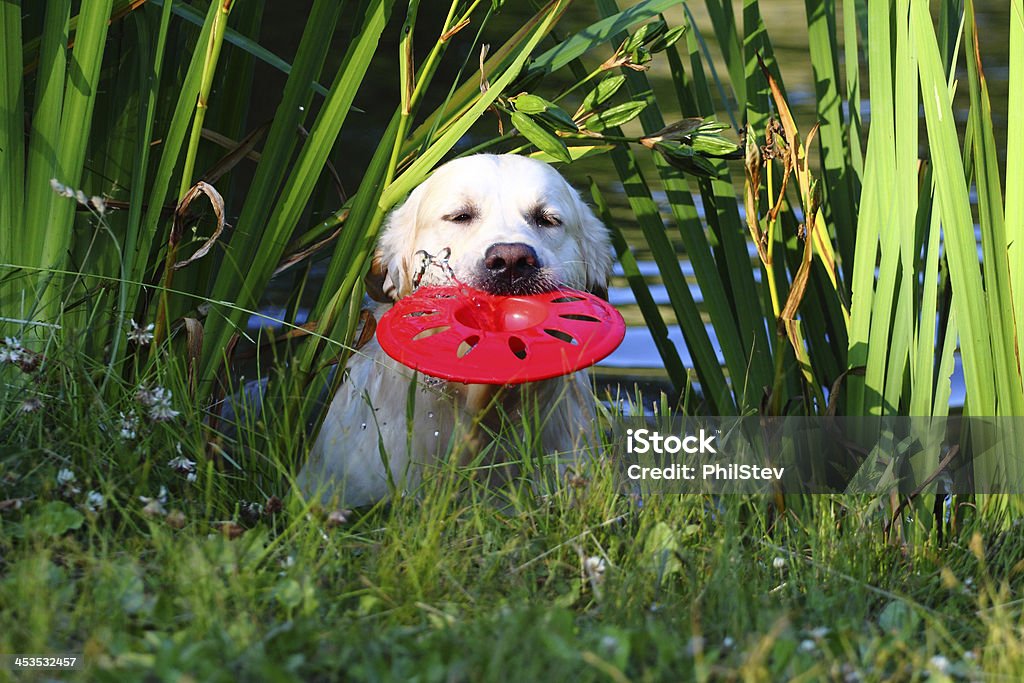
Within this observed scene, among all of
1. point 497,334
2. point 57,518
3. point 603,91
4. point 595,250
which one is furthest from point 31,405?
point 595,250

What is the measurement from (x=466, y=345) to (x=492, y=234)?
1.67 feet

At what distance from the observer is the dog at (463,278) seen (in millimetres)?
2682

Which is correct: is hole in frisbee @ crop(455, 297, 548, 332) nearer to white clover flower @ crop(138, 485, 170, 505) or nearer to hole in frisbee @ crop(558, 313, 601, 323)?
hole in frisbee @ crop(558, 313, 601, 323)

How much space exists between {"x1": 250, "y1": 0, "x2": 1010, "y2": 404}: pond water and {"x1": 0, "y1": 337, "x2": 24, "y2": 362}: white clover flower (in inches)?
69.4

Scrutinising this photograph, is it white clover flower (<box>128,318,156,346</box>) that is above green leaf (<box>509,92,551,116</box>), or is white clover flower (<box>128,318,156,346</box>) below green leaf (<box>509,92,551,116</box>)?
below

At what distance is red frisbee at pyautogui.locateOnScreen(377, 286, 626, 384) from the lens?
2.35 m

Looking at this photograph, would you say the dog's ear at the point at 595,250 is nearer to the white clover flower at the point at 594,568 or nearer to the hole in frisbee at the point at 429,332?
the hole in frisbee at the point at 429,332

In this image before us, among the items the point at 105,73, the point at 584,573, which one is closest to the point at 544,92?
the point at 105,73

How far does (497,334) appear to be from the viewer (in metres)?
2.44

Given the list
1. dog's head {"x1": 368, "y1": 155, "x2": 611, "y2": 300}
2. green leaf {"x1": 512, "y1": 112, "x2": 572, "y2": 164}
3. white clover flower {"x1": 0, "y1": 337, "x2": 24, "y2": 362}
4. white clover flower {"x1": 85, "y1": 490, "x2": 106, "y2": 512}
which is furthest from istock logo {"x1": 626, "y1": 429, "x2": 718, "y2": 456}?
white clover flower {"x1": 0, "y1": 337, "x2": 24, "y2": 362}

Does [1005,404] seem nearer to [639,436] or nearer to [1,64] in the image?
[639,436]

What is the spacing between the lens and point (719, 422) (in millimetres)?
2596

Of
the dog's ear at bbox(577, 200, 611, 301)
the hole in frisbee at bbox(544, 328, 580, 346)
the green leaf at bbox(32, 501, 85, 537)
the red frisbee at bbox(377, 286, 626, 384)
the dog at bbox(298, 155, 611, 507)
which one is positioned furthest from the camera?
the dog's ear at bbox(577, 200, 611, 301)

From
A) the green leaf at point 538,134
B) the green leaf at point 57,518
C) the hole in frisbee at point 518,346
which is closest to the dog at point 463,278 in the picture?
the hole in frisbee at point 518,346
